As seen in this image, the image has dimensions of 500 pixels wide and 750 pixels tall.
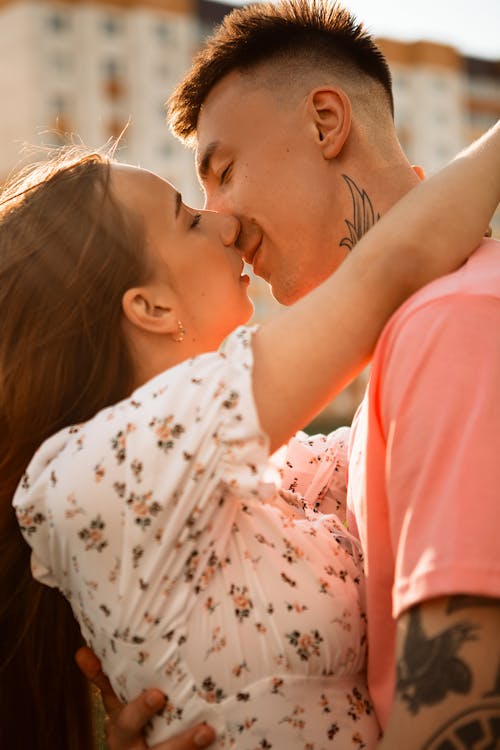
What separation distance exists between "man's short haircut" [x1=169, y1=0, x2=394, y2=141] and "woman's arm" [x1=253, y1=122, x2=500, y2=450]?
4.64ft

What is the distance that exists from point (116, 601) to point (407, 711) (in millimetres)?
734

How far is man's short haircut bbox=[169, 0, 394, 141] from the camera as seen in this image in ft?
11.8

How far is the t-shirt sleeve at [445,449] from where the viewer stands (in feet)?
6.32

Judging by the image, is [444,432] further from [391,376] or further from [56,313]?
[56,313]

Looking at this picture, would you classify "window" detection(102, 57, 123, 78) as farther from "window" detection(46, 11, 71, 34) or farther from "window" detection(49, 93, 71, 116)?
"window" detection(46, 11, 71, 34)

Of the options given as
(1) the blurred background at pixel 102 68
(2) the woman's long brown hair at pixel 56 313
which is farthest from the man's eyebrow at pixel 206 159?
(1) the blurred background at pixel 102 68

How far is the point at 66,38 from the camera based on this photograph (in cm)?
4806

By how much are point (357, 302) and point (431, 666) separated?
816 mm

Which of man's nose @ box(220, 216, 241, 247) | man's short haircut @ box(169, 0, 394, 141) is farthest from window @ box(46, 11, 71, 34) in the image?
man's nose @ box(220, 216, 241, 247)

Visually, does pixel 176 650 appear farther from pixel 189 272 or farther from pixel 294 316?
pixel 189 272

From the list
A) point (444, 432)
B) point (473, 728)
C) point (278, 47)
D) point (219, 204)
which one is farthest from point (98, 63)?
point (473, 728)

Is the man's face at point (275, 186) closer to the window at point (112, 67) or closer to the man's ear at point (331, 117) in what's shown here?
the man's ear at point (331, 117)

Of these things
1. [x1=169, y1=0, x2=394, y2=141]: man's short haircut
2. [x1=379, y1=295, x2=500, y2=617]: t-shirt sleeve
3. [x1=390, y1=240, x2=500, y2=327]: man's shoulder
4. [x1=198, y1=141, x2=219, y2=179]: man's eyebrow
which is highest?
[x1=169, y1=0, x2=394, y2=141]: man's short haircut

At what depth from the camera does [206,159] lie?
3516 mm
